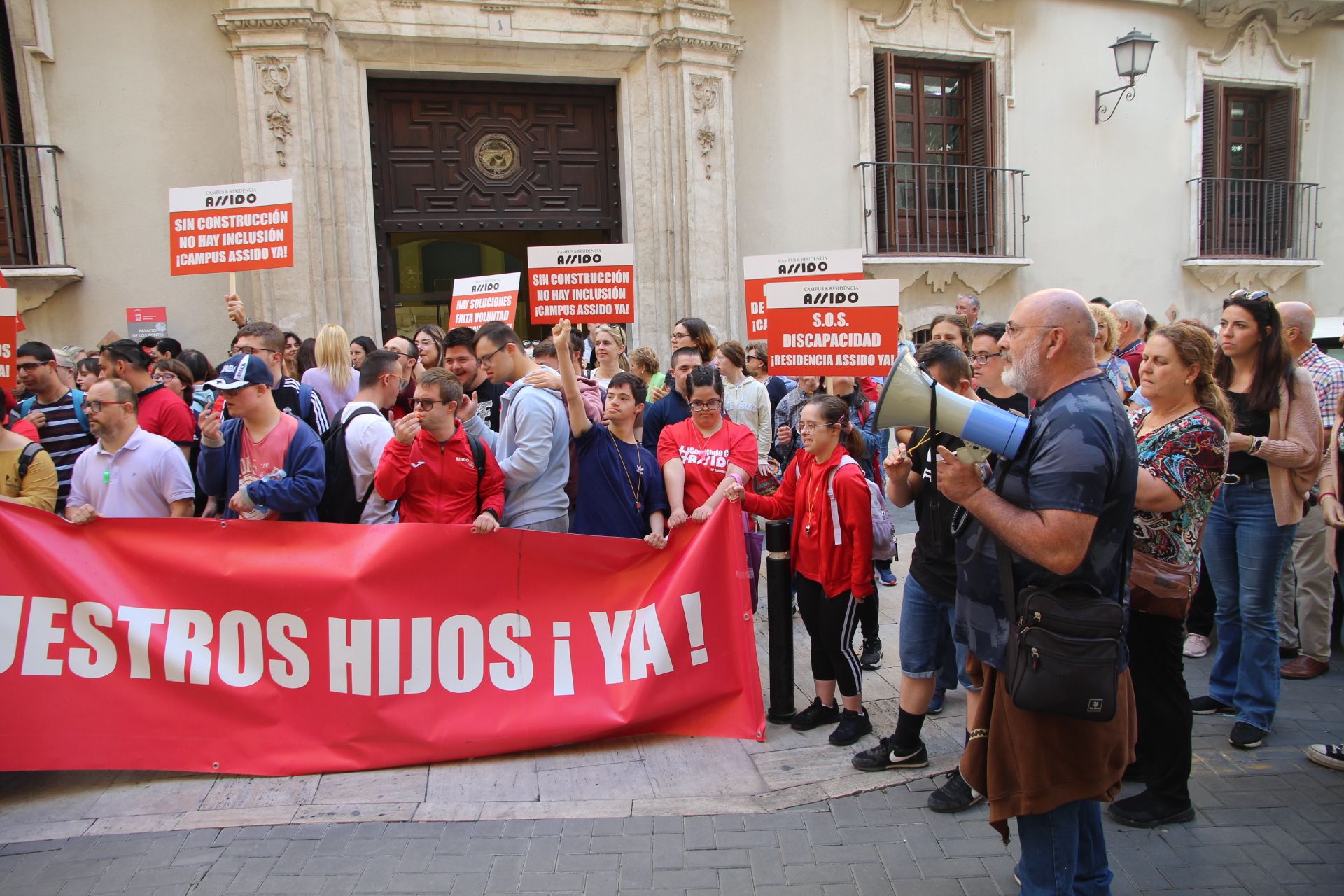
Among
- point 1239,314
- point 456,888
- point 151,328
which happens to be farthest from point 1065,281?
point 456,888

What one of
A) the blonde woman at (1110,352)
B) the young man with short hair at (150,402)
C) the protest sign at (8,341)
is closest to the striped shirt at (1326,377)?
the blonde woman at (1110,352)

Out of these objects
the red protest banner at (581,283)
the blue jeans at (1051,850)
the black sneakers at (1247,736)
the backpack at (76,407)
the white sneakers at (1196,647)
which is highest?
the red protest banner at (581,283)

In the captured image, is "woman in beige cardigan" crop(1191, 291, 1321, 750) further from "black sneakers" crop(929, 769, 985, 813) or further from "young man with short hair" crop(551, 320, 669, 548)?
"young man with short hair" crop(551, 320, 669, 548)

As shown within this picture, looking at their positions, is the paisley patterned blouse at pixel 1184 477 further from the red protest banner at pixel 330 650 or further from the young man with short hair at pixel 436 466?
the young man with short hair at pixel 436 466

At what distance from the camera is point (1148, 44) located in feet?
41.1

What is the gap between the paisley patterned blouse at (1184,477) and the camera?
11.2 ft

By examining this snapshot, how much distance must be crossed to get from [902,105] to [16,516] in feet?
38.0

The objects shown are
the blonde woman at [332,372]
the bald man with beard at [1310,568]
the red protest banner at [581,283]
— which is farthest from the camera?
the red protest banner at [581,283]

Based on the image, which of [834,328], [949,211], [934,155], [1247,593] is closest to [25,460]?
[834,328]

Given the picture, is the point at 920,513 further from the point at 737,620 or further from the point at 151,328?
the point at 151,328

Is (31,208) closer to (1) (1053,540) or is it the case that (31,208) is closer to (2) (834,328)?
(2) (834,328)

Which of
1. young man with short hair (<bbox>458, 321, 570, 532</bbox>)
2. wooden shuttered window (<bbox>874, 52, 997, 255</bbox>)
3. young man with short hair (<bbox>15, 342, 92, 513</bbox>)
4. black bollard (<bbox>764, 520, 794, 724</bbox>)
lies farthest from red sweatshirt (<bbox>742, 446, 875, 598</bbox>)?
wooden shuttered window (<bbox>874, 52, 997, 255</bbox>)

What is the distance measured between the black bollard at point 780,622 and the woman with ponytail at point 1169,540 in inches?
58.7

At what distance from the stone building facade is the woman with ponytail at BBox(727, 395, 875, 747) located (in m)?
6.81
